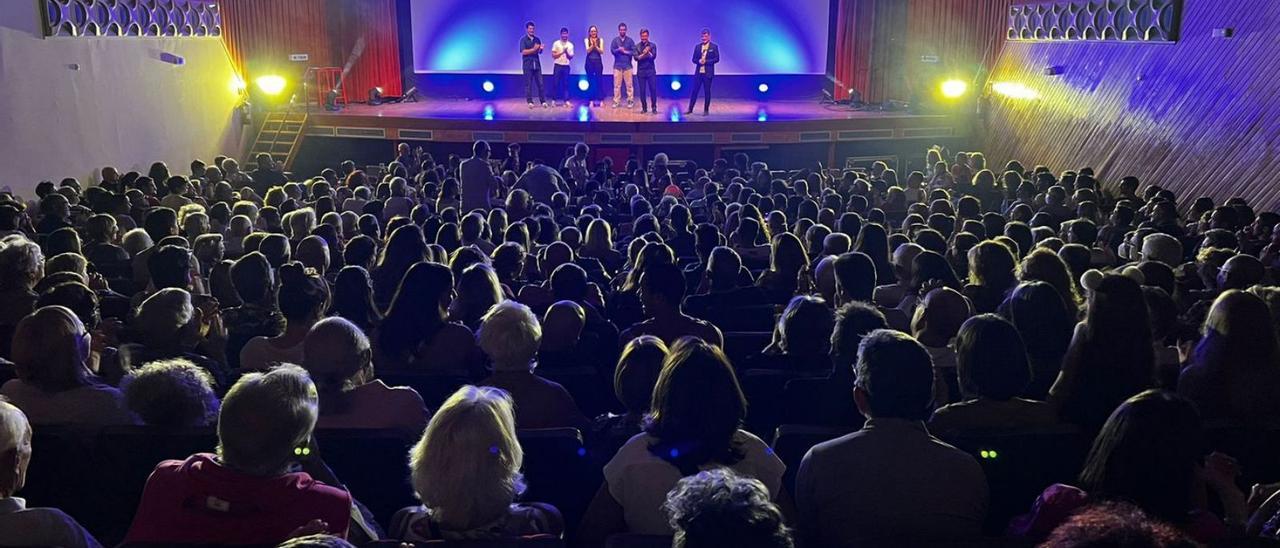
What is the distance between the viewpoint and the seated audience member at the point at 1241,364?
3324 millimetres

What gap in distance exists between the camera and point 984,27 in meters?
15.4

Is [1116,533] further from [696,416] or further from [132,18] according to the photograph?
[132,18]

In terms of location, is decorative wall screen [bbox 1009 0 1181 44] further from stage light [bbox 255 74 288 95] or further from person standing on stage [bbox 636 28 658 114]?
stage light [bbox 255 74 288 95]

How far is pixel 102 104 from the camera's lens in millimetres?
11883

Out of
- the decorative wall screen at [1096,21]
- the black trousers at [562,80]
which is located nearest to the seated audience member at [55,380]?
the decorative wall screen at [1096,21]

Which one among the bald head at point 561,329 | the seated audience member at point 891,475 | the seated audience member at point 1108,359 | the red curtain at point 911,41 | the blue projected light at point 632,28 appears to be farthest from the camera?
the blue projected light at point 632,28

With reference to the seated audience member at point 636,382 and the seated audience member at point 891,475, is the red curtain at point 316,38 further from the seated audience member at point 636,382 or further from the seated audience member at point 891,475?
the seated audience member at point 891,475

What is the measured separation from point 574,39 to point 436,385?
15547mm

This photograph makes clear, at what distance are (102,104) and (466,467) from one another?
11.8m

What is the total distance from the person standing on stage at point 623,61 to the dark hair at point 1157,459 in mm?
14011

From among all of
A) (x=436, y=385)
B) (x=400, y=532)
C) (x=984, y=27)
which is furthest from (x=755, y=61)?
(x=400, y=532)

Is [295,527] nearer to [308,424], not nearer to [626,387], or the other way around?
[308,424]

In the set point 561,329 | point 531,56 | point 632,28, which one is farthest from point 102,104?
point 561,329

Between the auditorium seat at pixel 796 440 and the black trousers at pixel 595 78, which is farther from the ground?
the black trousers at pixel 595 78
